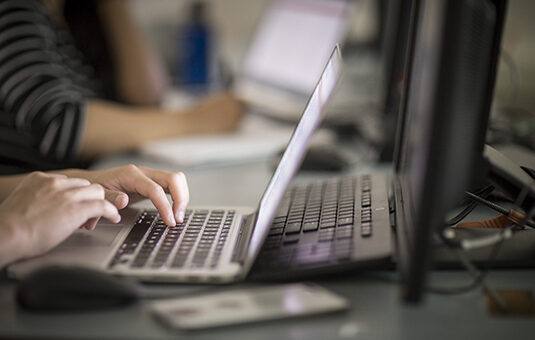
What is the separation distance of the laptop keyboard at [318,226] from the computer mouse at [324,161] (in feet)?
0.79

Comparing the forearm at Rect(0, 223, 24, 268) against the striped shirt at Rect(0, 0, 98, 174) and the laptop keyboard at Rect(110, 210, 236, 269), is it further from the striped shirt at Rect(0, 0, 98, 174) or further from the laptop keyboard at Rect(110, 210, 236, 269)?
the striped shirt at Rect(0, 0, 98, 174)

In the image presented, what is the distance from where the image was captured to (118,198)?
0.76m

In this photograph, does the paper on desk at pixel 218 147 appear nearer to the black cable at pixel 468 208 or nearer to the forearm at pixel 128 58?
the black cable at pixel 468 208

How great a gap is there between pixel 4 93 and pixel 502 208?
1063 mm

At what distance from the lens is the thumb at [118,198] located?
755 millimetres

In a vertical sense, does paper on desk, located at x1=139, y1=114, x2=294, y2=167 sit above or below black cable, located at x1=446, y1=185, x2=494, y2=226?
below

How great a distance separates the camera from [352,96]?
6.53 feet

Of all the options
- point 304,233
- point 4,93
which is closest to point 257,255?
A: point 304,233

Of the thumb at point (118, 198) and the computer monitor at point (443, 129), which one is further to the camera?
the thumb at point (118, 198)

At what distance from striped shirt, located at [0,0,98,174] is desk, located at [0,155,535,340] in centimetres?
76

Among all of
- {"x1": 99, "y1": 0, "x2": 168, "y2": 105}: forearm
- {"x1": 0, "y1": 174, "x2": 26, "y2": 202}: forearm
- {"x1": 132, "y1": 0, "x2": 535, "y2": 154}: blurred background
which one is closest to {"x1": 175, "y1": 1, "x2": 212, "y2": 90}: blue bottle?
{"x1": 132, "y1": 0, "x2": 535, "y2": 154}: blurred background

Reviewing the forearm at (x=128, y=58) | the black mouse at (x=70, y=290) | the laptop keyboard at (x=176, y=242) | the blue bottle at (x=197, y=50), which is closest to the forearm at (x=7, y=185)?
the laptop keyboard at (x=176, y=242)

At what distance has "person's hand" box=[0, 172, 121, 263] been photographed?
631 millimetres

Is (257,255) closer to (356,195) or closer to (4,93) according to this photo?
(356,195)
